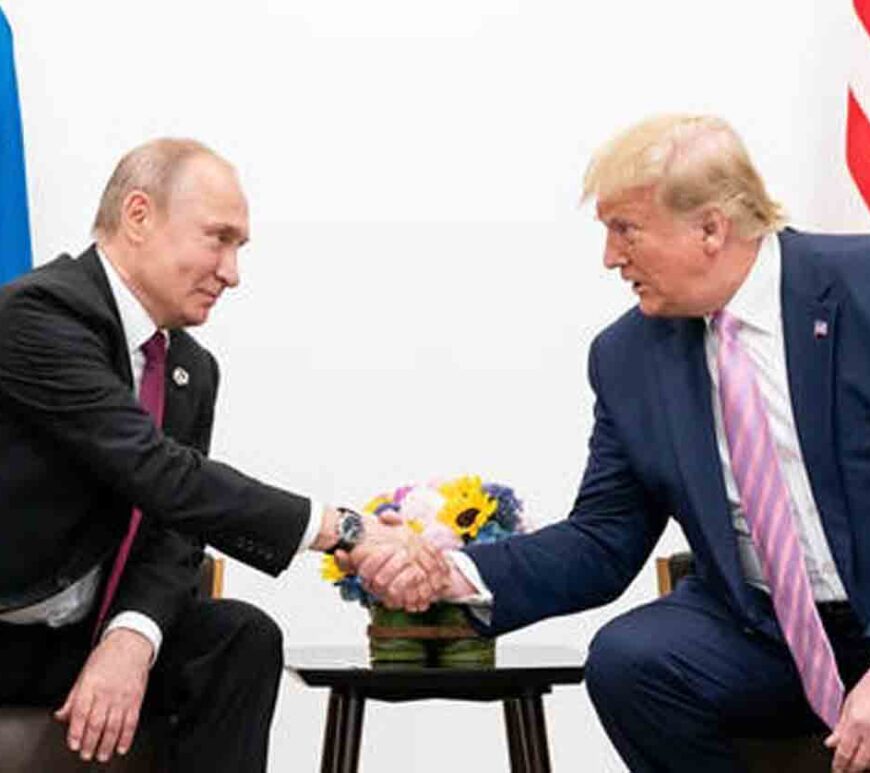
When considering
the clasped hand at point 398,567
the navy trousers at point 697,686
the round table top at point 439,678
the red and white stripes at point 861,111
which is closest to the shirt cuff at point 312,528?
the clasped hand at point 398,567

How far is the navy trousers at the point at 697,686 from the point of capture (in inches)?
109

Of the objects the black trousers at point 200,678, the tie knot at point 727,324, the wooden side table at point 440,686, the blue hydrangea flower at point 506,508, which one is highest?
the tie knot at point 727,324

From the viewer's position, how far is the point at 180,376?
9.80 ft

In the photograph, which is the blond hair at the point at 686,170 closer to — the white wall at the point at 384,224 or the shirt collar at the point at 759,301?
the shirt collar at the point at 759,301

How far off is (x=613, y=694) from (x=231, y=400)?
57.9 inches

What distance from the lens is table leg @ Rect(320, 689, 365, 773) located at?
3152 mm

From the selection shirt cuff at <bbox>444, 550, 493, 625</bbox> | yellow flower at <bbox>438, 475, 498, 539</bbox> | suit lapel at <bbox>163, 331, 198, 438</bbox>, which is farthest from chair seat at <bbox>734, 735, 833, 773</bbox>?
suit lapel at <bbox>163, 331, 198, 438</bbox>

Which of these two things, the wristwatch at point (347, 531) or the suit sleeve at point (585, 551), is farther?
the suit sleeve at point (585, 551)

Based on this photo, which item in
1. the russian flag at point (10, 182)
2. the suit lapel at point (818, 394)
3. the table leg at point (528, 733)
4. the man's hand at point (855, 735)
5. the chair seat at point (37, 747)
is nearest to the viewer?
the man's hand at point (855, 735)

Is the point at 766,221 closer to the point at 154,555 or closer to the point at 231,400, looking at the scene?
the point at 154,555

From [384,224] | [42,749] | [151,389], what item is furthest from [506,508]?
[384,224]

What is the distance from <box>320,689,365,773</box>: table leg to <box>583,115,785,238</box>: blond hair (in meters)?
0.90

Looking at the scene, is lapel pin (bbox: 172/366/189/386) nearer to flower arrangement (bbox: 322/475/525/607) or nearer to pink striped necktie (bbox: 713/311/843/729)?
flower arrangement (bbox: 322/475/525/607)

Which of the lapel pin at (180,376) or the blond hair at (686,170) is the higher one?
the blond hair at (686,170)
